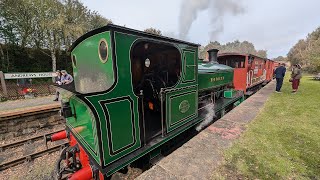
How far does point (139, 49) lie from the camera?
4.04m

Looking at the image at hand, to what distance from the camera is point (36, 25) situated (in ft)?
53.1

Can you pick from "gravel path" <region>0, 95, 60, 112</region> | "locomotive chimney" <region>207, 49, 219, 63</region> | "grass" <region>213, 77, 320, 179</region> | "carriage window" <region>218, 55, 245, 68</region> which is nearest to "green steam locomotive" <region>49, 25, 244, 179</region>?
"grass" <region>213, 77, 320, 179</region>

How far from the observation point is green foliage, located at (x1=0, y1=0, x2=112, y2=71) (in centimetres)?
1486

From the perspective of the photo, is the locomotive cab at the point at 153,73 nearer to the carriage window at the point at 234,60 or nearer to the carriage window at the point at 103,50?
the carriage window at the point at 103,50

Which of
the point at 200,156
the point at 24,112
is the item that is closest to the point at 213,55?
the point at 200,156

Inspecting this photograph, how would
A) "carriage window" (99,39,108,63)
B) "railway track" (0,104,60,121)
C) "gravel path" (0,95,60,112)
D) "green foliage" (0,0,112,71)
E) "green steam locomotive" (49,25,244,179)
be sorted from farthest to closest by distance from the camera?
"green foliage" (0,0,112,71)
"gravel path" (0,95,60,112)
"railway track" (0,104,60,121)
"carriage window" (99,39,108,63)
"green steam locomotive" (49,25,244,179)

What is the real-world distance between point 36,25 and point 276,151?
21035mm

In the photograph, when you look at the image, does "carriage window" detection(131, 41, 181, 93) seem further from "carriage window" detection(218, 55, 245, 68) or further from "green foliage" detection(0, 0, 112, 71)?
"green foliage" detection(0, 0, 112, 71)

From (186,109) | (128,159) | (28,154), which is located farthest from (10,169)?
(186,109)

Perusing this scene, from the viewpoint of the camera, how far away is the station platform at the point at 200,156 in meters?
2.29

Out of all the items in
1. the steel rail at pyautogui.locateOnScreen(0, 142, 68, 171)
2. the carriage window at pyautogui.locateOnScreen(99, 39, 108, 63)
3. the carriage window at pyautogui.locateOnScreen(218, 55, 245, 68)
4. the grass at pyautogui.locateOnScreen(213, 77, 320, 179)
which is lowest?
the steel rail at pyautogui.locateOnScreen(0, 142, 68, 171)

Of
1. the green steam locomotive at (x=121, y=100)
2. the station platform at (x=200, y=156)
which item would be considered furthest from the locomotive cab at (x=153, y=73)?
the station platform at (x=200, y=156)

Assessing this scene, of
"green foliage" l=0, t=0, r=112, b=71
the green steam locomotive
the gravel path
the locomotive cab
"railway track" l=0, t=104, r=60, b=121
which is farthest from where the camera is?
"green foliage" l=0, t=0, r=112, b=71

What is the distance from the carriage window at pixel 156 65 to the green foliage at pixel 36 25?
49.7ft
